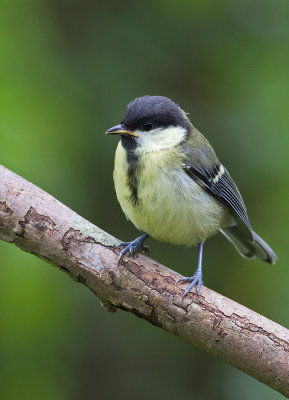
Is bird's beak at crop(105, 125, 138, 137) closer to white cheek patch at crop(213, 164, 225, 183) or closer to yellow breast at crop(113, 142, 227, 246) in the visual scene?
yellow breast at crop(113, 142, 227, 246)

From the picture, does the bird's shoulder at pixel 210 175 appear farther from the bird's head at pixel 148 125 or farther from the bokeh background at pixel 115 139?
the bokeh background at pixel 115 139

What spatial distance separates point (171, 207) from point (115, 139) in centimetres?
114

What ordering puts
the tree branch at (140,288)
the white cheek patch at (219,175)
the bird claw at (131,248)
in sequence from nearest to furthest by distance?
1. the tree branch at (140,288)
2. the bird claw at (131,248)
3. the white cheek patch at (219,175)

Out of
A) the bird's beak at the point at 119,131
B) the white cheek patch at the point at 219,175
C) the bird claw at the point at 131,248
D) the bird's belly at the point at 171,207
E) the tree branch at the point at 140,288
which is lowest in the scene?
the tree branch at the point at 140,288

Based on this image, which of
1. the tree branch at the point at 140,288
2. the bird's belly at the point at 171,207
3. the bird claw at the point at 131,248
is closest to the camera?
the tree branch at the point at 140,288

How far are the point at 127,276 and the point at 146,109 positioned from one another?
35.3 inches

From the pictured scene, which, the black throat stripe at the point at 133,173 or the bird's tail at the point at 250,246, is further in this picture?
the bird's tail at the point at 250,246

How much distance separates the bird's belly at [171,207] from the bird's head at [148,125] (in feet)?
0.60

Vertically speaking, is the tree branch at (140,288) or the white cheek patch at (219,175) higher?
the white cheek patch at (219,175)

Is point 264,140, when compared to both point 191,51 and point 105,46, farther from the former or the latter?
point 105,46

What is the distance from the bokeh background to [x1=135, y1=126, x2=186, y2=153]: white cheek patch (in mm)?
681

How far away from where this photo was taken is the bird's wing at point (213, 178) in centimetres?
313

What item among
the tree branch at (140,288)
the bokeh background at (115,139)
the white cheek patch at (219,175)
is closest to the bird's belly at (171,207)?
the white cheek patch at (219,175)

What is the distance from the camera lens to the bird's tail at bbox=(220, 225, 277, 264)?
11.8 ft
